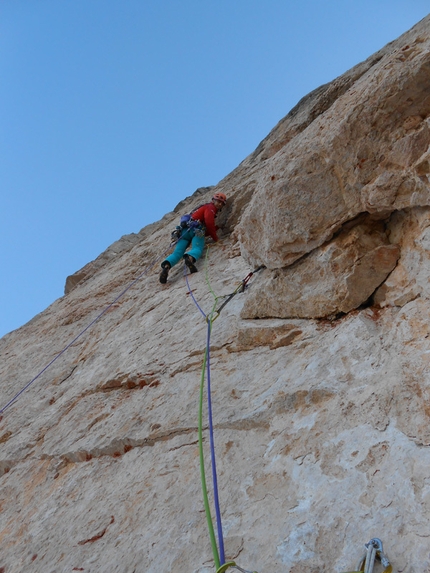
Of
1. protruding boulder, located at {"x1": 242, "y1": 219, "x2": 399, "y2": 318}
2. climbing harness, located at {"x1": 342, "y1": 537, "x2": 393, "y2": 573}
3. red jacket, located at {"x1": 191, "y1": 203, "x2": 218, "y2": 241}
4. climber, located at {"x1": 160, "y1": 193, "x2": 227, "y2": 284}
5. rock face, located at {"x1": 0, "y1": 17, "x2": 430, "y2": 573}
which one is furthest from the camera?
red jacket, located at {"x1": 191, "y1": 203, "x2": 218, "y2": 241}

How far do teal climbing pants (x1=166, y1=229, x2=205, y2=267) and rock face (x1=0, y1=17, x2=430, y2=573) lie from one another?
1.52 metres

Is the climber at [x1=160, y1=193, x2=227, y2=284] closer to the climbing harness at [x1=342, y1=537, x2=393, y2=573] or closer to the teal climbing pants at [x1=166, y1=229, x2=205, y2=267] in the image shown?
the teal climbing pants at [x1=166, y1=229, x2=205, y2=267]

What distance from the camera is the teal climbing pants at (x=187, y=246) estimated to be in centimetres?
626

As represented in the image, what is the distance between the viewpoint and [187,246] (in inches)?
266

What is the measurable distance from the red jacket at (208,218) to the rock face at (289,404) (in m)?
2.09

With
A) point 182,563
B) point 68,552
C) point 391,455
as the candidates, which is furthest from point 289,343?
point 68,552

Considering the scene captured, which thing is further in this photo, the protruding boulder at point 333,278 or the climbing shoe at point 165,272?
the climbing shoe at point 165,272

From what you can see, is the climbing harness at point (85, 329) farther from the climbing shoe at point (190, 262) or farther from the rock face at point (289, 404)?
the climbing shoe at point (190, 262)

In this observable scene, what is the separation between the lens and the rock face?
2.06 m

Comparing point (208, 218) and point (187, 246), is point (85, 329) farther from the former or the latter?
point (208, 218)

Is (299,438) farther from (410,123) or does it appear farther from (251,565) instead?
(410,123)

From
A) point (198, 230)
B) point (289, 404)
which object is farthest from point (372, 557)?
A: point (198, 230)

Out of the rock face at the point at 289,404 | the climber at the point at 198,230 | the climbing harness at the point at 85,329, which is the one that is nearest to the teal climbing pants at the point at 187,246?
the climber at the point at 198,230

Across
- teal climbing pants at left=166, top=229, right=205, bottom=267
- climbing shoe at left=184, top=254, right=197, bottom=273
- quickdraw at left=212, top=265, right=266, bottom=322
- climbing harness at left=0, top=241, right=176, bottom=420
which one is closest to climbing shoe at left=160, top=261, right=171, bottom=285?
teal climbing pants at left=166, top=229, right=205, bottom=267
